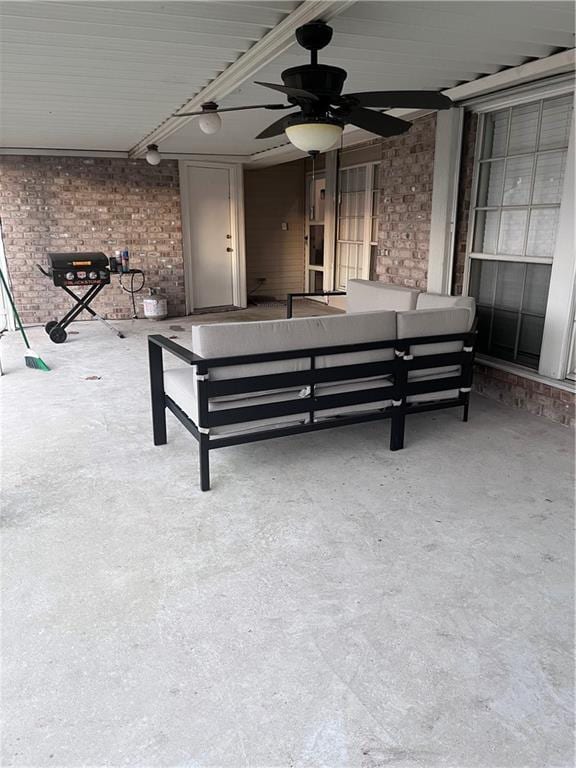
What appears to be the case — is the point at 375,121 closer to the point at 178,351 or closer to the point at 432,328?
the point at 432,328

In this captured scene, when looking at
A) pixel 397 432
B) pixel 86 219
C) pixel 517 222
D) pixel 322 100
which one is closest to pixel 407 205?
pixel 517 222

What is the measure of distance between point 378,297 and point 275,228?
217 inches

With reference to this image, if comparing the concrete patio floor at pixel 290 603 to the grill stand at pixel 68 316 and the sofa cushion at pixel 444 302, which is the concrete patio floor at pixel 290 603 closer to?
the sofa cushion at pixel 444 302

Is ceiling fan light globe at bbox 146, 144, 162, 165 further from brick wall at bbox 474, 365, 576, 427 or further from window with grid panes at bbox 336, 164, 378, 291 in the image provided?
brick wall at bbox 474, 365, 576, 427

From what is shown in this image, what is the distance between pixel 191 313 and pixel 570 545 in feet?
23.9

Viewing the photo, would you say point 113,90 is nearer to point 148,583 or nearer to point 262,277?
point 148,583

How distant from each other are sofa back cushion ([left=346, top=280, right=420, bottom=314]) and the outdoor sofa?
125cm

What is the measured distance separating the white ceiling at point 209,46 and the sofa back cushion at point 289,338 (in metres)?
1.60

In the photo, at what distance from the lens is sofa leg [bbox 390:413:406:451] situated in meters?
3.57

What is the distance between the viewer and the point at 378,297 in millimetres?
5406

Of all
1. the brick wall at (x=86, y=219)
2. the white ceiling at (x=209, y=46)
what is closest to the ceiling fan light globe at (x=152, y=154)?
the brick wall at (x=86, y=219)

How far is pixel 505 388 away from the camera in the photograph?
457 centimetres

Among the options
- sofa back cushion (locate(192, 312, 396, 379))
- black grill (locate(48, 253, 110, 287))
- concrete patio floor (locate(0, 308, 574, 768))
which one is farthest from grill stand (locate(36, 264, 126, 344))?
sofa back cushion (locate(192, 312, 396, 379))

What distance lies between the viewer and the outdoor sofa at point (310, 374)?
3018 millimetres
